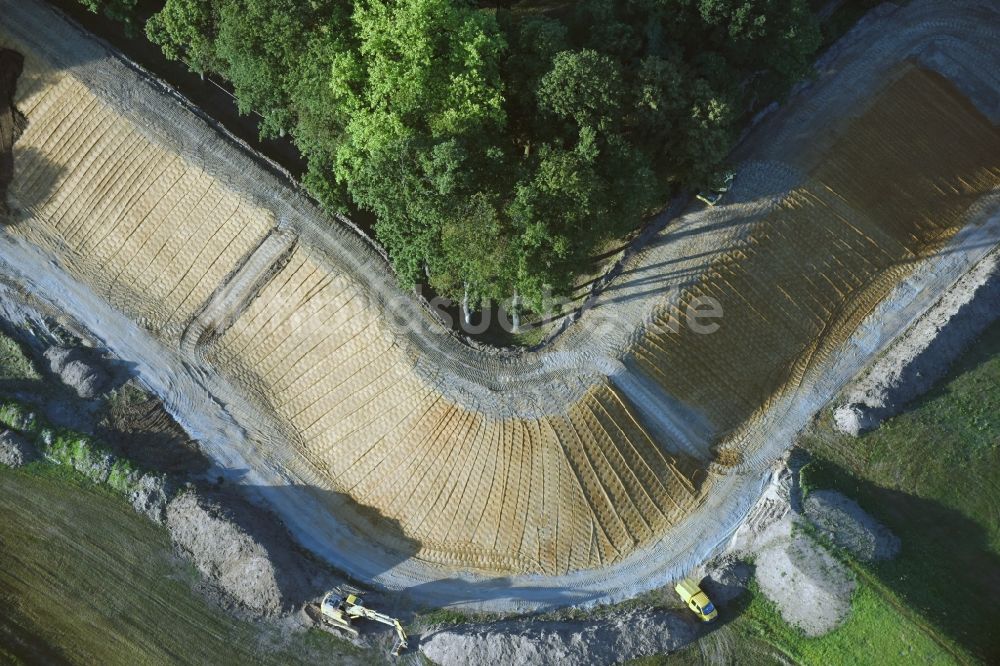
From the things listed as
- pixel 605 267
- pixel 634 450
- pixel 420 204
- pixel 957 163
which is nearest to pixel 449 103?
pixel 420 204

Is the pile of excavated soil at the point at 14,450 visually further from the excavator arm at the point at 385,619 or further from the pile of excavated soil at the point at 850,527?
the pile of excavated soil at the point at 850,527

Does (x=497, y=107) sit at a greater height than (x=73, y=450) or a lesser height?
greater

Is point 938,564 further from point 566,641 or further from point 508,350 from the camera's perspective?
point 508,350

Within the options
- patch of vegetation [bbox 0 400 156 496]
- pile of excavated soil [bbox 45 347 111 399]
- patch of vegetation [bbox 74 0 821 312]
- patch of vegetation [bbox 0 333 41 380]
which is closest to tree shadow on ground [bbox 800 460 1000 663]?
patch of vegetation [bbox 74 0 821 312]

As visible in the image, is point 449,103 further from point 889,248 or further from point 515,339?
point 889,248

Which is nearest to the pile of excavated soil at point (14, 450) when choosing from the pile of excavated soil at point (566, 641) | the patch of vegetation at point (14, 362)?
the patch of vegetation at point (14, 362)

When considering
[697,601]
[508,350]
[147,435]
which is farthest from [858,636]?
[147,435]
